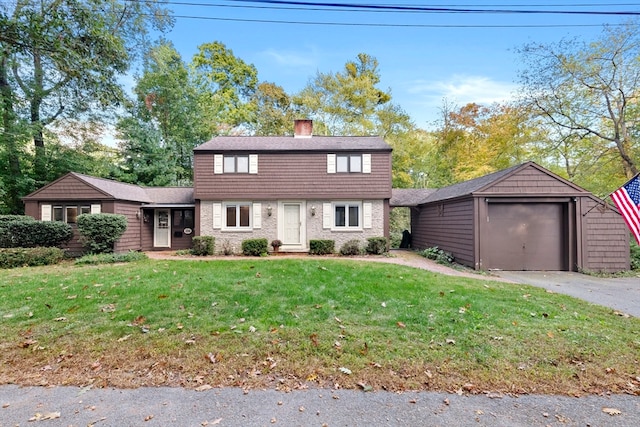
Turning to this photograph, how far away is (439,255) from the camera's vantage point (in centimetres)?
1184

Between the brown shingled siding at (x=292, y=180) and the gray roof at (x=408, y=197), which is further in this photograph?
the gray roof at (x=408, y=197)

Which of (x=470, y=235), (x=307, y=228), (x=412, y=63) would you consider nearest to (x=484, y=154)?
(x=412, y=63)

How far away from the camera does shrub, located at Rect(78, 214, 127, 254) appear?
11.5 metres

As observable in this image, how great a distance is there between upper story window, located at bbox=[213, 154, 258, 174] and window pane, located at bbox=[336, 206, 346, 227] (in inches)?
163

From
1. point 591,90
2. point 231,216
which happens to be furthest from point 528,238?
point 231,216

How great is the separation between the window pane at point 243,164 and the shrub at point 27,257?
291 inches

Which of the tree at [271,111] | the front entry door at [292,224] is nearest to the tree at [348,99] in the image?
the tree at [271,111]

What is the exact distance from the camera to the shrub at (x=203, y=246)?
41.4 ft

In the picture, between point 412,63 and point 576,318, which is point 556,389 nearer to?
point 576,318

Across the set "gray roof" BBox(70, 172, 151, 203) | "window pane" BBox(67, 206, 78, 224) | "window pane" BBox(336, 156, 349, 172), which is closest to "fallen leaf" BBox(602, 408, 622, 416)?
"window pane" BBox(336, 156, 349, 172)

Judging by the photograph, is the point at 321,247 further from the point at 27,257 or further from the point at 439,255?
the point at 27,257

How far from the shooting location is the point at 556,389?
115 inches

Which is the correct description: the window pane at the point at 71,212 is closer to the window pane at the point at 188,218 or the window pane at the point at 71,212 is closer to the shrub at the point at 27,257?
the shrub at the point at 27,257

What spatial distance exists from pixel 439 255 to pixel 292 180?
6919 mm
